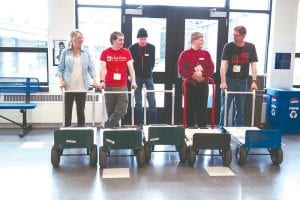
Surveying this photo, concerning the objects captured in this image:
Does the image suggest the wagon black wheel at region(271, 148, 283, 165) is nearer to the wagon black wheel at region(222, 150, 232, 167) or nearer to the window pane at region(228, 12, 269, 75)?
the wagon black wheel at region(222, 150, 232, 167)

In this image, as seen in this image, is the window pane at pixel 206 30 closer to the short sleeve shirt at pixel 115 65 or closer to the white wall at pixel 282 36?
the white wall at pixel 282 36

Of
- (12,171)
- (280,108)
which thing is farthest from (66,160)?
(280,108)

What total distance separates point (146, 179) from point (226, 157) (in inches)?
39.1

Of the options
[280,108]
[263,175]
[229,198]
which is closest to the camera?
[229,198]

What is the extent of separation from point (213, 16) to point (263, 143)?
A: 9.53 feet

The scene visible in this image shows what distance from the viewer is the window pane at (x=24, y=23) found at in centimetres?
603

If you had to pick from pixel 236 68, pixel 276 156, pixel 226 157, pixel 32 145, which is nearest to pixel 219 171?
pixel 226 157

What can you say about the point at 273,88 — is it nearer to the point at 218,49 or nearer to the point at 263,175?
the point at 218,49

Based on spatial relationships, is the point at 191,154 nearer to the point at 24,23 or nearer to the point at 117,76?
the point at 117,76

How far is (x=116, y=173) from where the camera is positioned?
380 centimetres

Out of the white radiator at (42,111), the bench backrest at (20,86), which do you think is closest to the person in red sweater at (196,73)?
the white radiator at (42,111)

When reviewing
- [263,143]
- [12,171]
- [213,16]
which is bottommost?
[12,171]

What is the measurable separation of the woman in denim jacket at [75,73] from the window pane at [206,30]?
2.36 m

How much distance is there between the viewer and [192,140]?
398 cm
